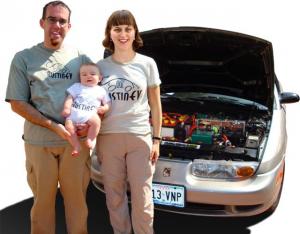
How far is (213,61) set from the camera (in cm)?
432

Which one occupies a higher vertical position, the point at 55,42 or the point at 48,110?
the point at 55,42

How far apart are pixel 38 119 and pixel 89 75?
1.49ft

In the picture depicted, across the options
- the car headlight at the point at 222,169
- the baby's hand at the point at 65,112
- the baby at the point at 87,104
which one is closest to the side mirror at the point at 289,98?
the car headlight at the point at 222,169

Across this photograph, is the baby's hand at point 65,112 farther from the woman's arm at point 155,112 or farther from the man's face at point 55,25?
the woman's arm at point 155,112

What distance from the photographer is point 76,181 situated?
2.96 meters

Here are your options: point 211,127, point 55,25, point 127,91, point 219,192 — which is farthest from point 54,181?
point 211,127

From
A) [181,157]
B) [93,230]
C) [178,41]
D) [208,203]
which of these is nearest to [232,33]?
[178,41]

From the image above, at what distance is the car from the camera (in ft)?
10.6

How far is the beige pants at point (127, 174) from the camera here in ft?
9.48

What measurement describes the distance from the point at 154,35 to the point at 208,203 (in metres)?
1.76

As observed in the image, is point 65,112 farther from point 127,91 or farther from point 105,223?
point 105,223

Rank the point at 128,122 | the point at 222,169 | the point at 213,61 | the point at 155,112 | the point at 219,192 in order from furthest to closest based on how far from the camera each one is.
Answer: the point at 213,61 → the point at 222,169 → the point at 219,192 → the point at 155,112 → the point at 128,122

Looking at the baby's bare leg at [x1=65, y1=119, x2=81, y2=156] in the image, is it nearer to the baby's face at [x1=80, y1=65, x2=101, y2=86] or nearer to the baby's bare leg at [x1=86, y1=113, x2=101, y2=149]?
the baby's bare leg at [x1=86, y1=113, x2=101, y2=149]

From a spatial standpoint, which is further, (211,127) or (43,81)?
(211,127)
